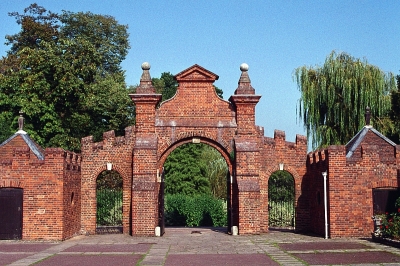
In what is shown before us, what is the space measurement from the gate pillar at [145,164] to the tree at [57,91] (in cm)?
1159

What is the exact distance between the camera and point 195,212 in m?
30.4

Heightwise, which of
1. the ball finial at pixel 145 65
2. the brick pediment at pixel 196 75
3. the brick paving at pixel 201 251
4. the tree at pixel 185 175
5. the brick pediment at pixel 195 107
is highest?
the ball finial at pixel 145 65

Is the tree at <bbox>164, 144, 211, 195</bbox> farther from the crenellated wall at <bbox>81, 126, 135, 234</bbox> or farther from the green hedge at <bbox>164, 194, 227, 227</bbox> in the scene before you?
the crenellated wall at <bbox>81, 126, 135, 234</bbox>

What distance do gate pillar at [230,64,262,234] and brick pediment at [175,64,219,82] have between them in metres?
1.24

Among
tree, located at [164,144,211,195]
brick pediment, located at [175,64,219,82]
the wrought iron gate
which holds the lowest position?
the wrought iron gate

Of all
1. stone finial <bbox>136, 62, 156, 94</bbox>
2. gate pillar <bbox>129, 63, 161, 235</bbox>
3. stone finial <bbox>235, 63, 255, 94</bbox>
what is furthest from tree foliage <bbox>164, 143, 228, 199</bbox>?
stone finial <bbox>136, 62, 156, 94</bbox>

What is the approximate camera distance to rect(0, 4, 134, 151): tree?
31922mm

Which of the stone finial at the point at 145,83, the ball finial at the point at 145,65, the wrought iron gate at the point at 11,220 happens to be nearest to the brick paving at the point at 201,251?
the wrought iron gate at the point at 11,220

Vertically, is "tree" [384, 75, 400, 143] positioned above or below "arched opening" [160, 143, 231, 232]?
above

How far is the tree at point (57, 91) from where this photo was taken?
105ft

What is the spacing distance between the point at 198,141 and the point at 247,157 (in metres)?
2.13

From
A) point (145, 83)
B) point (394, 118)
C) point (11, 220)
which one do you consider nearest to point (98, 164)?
point (145, 83)

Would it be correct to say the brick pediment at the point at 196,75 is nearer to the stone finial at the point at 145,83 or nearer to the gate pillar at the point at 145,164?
the stone finial at the point at 145,83

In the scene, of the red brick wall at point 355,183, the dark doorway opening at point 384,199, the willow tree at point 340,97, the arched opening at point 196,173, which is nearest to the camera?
the red brick wall at point 355,183
